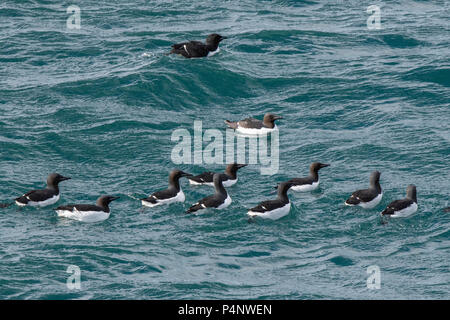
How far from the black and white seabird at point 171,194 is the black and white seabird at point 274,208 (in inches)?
87.4

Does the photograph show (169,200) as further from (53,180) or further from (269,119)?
(269,119)

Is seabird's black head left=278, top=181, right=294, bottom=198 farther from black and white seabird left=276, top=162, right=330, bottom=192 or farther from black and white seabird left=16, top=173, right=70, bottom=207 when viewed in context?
black and white seabird left=16, top=173, right=70, bottom=207

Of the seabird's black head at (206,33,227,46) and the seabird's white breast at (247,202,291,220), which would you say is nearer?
the seabird's white breast at (247,202,291,220)

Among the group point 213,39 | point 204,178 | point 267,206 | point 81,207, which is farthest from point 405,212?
point 213,39

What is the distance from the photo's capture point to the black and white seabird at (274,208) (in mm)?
A: 24438

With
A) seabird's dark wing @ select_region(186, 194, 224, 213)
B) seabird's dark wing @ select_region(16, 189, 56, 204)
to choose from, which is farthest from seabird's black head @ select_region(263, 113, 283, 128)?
seabird's dark wing @ select_region(16, 189, 56, 204)

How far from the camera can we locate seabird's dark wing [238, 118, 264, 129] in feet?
100.0

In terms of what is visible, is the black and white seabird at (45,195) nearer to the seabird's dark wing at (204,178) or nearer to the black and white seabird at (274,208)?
the seabird's dark wing at (204,178)

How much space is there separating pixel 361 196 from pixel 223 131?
22.4ft

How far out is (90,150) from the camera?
29281 mm

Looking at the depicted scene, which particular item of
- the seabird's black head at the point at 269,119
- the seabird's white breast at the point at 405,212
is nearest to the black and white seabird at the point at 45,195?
the seabird's black head at the point at 269,119

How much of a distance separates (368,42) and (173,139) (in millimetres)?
11672

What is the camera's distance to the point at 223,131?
30.6 m

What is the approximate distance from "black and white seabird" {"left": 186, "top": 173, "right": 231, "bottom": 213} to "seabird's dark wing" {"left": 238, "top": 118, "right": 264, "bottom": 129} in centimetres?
486
